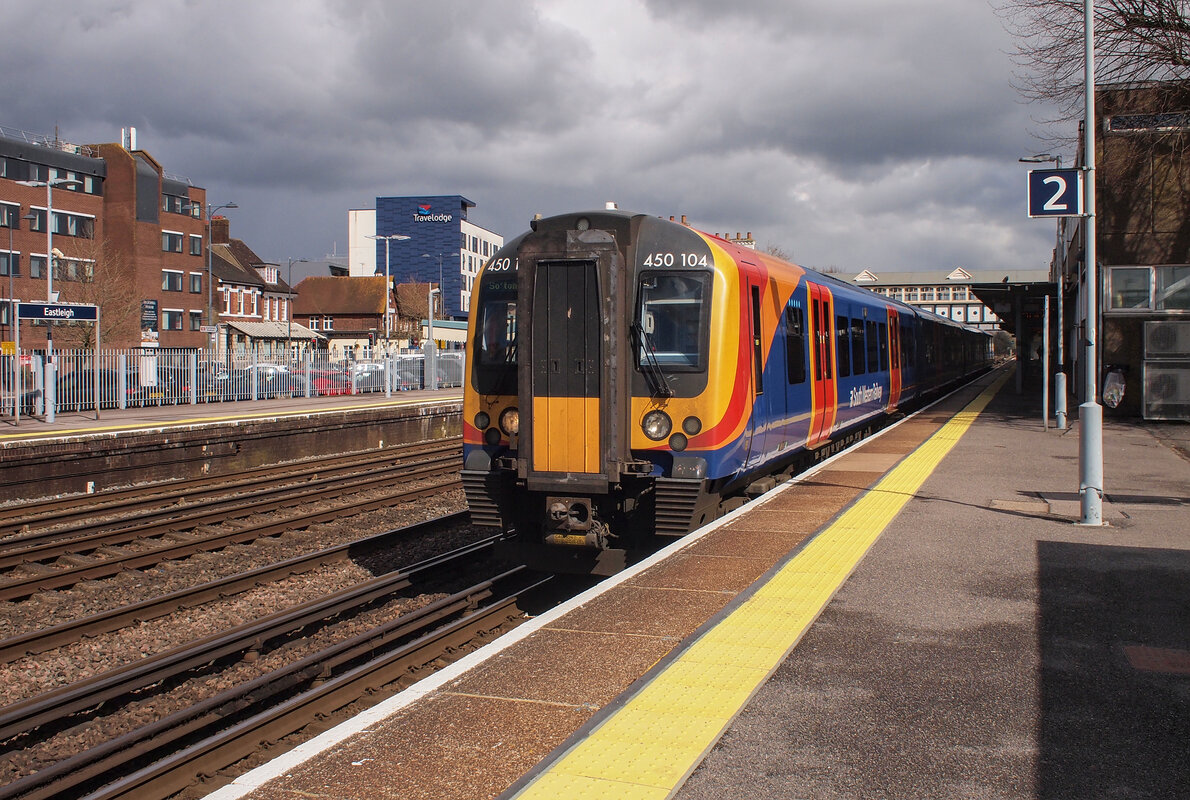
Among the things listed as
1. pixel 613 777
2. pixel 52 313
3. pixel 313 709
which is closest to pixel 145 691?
pixel 313 709

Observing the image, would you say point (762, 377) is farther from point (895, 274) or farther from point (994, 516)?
point (895, 274)

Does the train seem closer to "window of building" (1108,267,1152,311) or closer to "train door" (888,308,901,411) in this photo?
"train door" (888,308,901,411)

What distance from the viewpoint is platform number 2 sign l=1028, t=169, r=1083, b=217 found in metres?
9.64

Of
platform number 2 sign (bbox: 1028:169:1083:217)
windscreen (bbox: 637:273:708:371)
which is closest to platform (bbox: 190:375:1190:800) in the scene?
windscreen (bbox: 637:273:708:371)

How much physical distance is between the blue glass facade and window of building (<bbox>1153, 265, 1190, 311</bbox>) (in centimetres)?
7901

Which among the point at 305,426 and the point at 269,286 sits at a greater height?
the point at 269,286

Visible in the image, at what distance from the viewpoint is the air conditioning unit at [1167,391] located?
21344 mm

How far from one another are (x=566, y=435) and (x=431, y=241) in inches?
3751

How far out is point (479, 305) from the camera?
8.73m

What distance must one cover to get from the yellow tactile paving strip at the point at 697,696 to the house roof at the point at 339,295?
7805cm

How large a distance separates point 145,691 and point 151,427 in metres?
13.2

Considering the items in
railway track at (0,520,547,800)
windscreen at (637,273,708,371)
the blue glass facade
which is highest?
the blue glass facade

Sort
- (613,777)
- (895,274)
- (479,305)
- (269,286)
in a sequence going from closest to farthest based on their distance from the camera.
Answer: (613,777) → (479,305) → (269,286) → (895,274)

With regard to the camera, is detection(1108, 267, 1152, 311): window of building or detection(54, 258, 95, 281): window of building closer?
detection(1108, 267, 1152, 311): window of building
